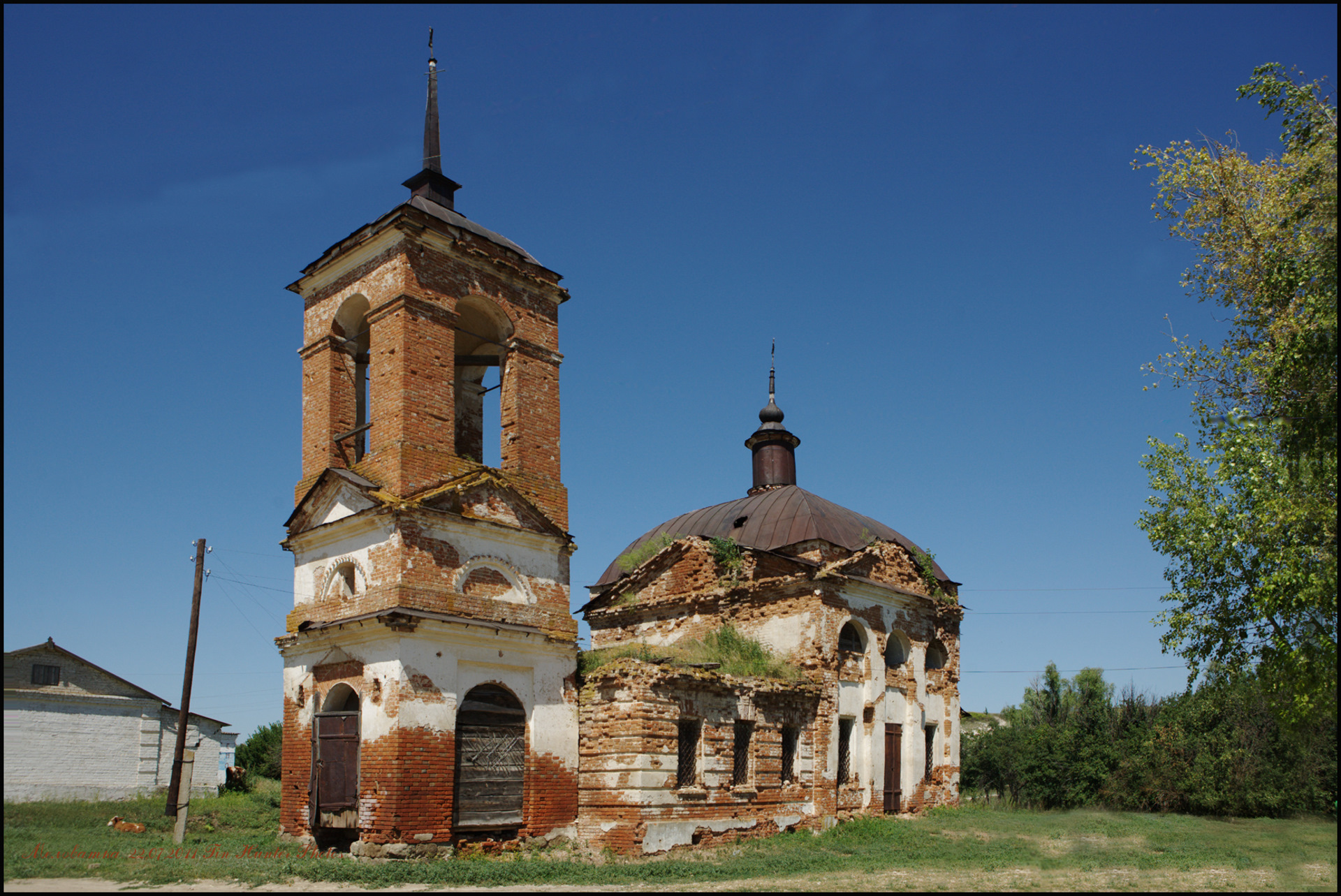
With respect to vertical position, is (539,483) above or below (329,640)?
above

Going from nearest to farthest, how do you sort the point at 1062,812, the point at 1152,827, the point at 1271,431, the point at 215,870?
the point at 215,870
the point at 1271,431
the point at 1152,827
the point at 1062,812

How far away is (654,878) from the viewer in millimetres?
12727

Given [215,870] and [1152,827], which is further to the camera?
[1152,827]

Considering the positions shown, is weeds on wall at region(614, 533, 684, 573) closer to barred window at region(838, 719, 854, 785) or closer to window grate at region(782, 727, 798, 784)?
window grate at region(782, 727, 798, 784)

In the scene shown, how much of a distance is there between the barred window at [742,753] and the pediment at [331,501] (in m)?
7.13

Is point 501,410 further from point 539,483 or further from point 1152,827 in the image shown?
point 1152,827

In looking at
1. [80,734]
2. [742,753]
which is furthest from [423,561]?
[80,734]

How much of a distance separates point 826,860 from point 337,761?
→ 7.12 meters

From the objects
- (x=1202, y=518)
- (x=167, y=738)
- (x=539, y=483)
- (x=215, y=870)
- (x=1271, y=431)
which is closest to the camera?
(x=215, y=870)

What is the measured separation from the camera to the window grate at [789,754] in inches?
709

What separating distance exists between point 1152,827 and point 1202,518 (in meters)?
7.41

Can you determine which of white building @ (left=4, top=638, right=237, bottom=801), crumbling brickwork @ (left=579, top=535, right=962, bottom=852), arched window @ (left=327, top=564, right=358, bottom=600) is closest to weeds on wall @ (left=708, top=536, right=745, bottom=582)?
crumbling brickwork @ (left=579, top=535, right=962, bottom=852)

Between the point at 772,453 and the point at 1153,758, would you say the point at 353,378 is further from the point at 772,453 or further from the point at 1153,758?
the point at 1153,758

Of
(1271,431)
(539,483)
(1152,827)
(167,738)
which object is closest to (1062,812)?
(1152,827)
